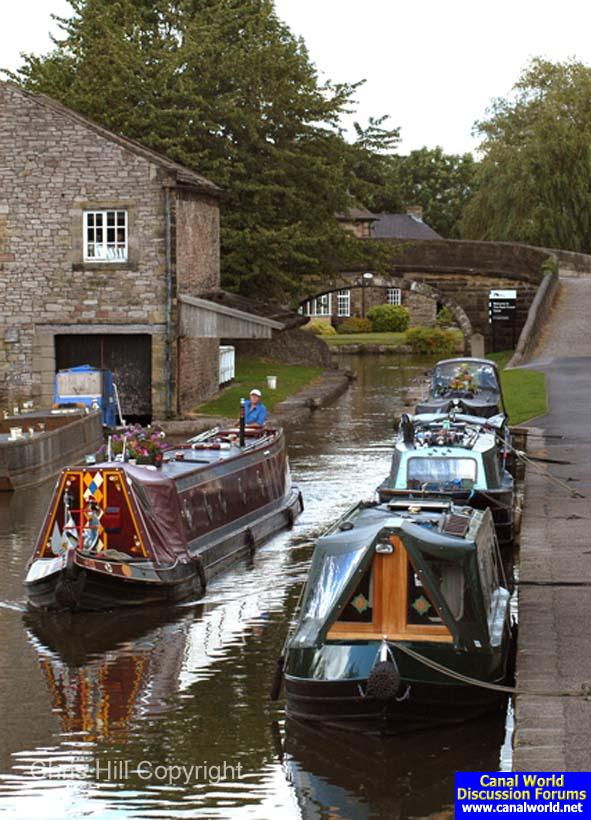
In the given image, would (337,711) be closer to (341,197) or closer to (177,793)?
(177,793)

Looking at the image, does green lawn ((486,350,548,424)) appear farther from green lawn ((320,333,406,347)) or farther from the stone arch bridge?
green lawn ((320,333,406,347))

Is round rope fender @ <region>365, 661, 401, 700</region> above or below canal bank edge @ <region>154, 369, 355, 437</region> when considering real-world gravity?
below

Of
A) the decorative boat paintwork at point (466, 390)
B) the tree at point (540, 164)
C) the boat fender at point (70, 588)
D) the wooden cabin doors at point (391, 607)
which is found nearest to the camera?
the wooden cabin doors at point (391, 607)

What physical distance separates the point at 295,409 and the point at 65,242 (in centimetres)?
773

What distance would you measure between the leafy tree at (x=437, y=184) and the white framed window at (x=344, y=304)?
71.6 feet

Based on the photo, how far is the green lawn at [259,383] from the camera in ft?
129

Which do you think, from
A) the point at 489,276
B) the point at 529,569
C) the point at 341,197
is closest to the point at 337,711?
the point at 529,569

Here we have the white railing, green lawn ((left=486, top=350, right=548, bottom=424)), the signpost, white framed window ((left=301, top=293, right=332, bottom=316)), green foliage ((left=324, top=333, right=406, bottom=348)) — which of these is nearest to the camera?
green lawn ((left=486, top=350, right=548, bottom=424))

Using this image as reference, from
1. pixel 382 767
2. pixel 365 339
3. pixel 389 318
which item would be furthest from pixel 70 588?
pixel 389 318

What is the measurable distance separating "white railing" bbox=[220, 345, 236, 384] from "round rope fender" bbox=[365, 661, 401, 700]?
31420mm

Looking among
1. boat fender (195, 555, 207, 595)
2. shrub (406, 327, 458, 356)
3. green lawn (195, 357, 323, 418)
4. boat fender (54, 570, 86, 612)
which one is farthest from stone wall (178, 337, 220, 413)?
shrub (406, 327, 458, 356)

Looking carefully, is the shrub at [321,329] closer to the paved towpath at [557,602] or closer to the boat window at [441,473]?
the paved towpath at [557,602]

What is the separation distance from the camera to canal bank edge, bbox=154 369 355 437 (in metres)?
36.6

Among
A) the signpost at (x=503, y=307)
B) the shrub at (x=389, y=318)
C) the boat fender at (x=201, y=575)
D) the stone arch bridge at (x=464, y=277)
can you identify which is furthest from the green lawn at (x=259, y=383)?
the shrub at (x=389, y=318)
